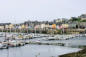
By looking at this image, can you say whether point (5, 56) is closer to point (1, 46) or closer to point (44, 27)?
point (1, 46)

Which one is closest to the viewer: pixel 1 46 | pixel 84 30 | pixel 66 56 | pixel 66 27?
pixel 66 56

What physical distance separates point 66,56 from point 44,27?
1824 inches

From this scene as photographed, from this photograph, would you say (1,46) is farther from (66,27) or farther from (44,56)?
(66,27)

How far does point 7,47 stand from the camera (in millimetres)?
23609

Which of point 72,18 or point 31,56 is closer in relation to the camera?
point 31,56

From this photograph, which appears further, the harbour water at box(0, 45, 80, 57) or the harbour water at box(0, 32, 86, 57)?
the harbour water at box(0, 32, 86, 57)

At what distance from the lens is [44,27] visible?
62031 mm

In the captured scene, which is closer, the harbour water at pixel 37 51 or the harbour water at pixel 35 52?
the harbour water at pixel 35 52

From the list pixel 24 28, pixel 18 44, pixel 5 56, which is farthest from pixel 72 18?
pixel 5 56

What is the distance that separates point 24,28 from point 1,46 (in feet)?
135

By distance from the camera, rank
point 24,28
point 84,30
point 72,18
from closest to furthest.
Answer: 1. point 84,30
2. point 24,28
3. point 72,18

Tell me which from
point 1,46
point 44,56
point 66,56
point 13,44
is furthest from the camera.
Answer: point 13,44

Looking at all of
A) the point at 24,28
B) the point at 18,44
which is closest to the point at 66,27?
the point at 24,28

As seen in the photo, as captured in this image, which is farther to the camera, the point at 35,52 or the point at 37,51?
the point at 37,51
